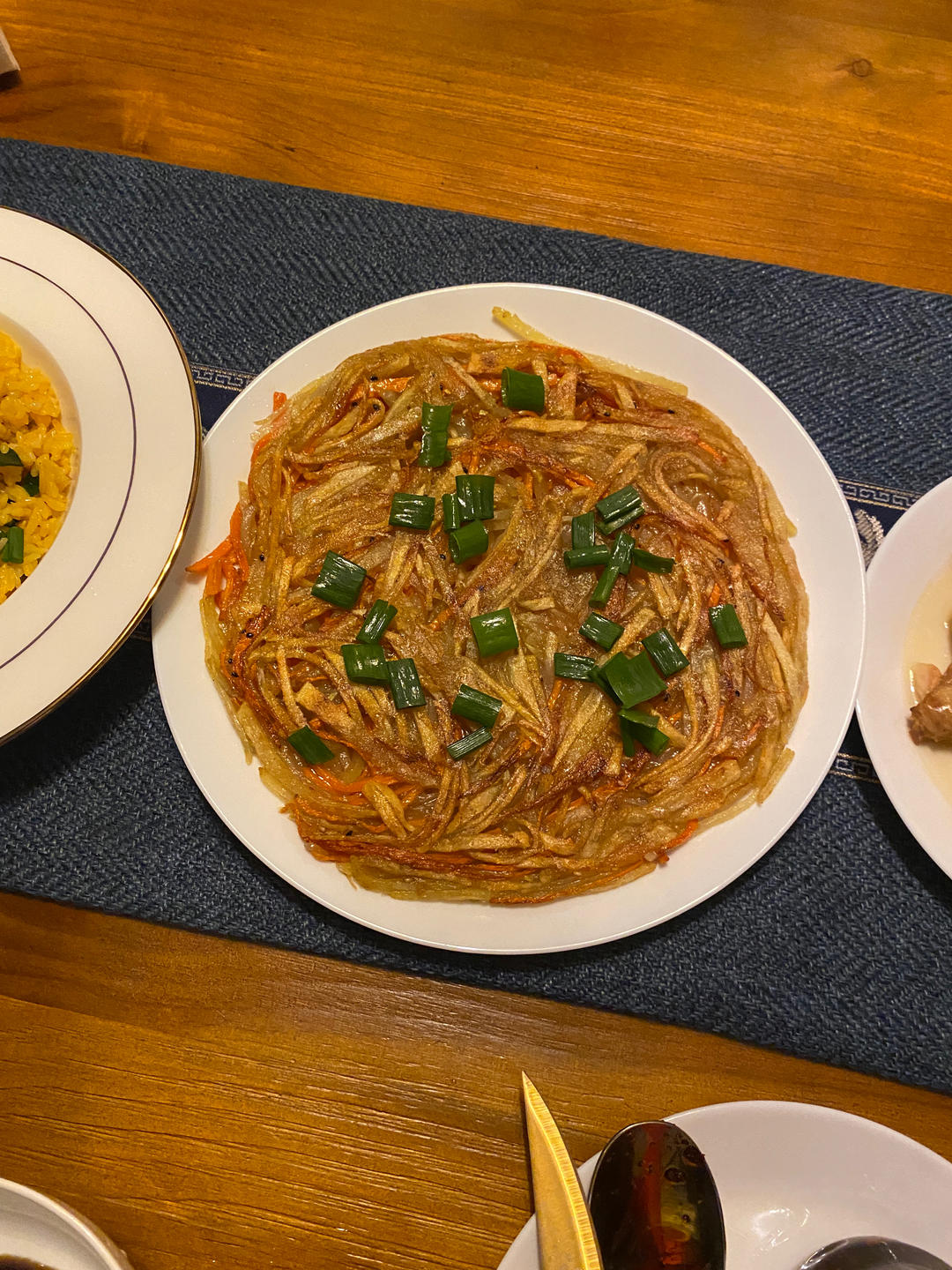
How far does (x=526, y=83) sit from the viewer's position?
2.64m

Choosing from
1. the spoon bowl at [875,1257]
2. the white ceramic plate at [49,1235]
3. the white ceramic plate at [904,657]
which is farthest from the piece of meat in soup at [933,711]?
the white ceramic plate at [49,1235]

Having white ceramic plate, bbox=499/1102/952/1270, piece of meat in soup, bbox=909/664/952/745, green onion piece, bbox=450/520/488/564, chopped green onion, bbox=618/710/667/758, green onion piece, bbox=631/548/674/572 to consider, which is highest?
green onion piece, bbox=450/520/488/564

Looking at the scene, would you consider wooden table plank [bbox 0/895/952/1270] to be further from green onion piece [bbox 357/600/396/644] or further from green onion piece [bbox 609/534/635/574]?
green onion piece [bbox 609/534/635/574]

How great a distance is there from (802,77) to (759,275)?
77cm

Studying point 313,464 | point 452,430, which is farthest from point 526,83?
point 313,464

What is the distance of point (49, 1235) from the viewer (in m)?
1.85

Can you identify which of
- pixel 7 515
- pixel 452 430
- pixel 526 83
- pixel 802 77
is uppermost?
pixel 526 83

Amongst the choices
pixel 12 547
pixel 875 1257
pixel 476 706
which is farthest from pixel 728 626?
pixel 12 547

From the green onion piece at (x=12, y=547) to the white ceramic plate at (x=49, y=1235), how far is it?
1437 millimetres

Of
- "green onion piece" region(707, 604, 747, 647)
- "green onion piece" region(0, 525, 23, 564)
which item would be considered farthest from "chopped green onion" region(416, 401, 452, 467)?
"green onion piece" region(0, 525, 23, 564)

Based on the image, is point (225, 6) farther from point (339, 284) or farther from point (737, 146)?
point (737, 146)

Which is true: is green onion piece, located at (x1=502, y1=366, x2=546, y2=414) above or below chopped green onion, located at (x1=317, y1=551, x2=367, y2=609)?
above

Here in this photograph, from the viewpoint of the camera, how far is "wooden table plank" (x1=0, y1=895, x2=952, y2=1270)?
201cm

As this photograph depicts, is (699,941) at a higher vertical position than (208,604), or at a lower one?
lower
